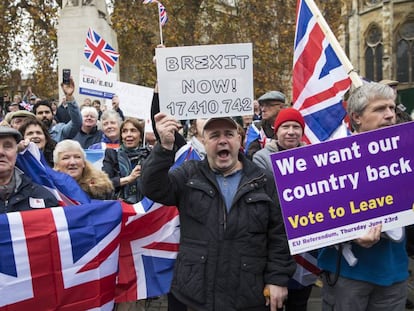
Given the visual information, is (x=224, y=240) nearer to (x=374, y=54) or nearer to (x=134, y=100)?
(x=134, y=100)

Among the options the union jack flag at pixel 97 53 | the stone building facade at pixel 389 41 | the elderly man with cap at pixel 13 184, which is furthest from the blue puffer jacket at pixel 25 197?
the stone building facade at pixel 389 41

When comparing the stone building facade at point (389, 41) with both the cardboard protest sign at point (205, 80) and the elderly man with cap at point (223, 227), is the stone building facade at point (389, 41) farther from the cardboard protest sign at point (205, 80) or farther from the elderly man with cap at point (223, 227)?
the elderly man with cap at point (223, 227)

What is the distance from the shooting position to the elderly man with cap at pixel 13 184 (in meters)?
3.12

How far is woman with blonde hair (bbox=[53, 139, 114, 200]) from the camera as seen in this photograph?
3.99 metres

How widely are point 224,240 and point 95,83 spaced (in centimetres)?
644

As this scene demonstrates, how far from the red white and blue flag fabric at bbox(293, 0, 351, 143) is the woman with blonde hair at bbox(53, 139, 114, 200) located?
6.09 ft

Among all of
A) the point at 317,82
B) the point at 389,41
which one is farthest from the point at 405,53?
the point at 317,82

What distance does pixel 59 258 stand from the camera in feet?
10.5

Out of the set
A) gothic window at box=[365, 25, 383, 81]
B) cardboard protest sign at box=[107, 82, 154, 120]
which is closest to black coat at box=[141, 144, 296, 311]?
cardboard protest sign at box=[107, 82, 154, 120]

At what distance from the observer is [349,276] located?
282 cm

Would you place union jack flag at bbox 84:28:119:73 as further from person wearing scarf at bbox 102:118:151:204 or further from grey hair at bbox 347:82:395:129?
grey hair at bbox 347:82:395:129

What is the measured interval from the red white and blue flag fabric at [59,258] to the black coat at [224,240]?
1.94 ft

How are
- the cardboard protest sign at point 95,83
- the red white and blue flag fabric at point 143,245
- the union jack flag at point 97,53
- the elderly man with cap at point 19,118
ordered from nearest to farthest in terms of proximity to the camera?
1. the red white and blue flag fabric at point 143,245
2. the elderly man with cap at point 19,118
3. the cardboard protest sign at point 95,83
4. the union jack flag at point 97,53

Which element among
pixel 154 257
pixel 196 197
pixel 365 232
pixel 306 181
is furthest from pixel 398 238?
pixel 154 257
